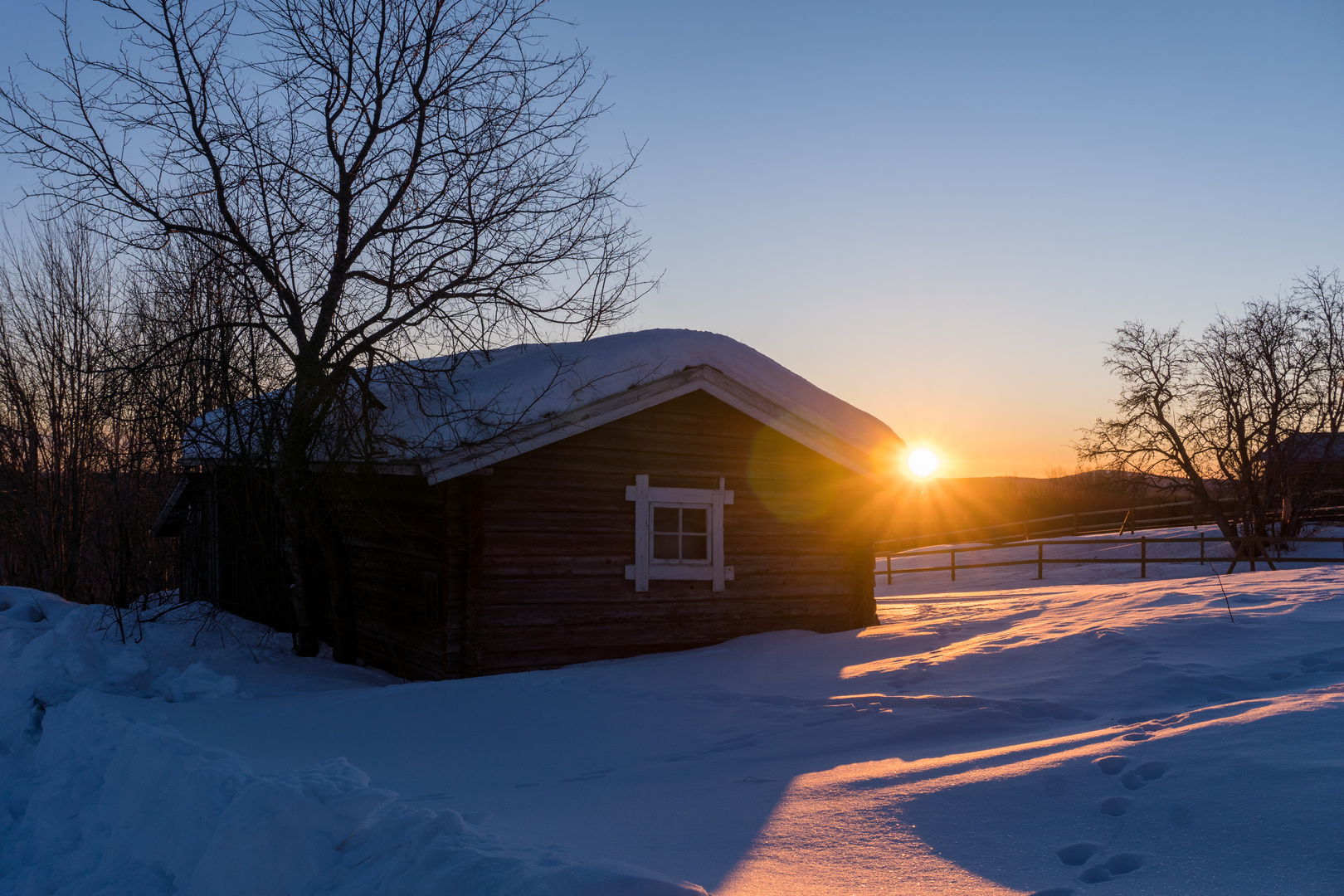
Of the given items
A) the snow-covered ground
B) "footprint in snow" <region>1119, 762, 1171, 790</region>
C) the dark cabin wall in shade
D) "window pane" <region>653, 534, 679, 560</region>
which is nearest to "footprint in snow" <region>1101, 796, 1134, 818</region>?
the snow-covered ground

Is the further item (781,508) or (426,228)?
(781,508)

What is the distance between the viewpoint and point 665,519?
10609 millimetres

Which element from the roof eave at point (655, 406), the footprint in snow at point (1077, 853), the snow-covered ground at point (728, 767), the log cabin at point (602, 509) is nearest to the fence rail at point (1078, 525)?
the log cabin at point (602, 509)

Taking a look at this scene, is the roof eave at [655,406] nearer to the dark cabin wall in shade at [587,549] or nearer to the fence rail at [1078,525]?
the dark cabin wall in shade at [587,549]

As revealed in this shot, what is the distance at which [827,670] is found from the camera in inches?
329

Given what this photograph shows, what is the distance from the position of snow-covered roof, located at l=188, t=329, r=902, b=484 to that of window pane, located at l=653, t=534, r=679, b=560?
67.7 inches

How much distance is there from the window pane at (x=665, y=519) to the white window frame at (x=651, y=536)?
0.34 feet

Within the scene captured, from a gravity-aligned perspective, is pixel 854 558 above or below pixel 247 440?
below

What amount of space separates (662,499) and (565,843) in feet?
22.6

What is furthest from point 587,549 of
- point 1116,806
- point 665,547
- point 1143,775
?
point 1116,806

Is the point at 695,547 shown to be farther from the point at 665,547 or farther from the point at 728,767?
the point at 728,767

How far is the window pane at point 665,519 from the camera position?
10.5 m

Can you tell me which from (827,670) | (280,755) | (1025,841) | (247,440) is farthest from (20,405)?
(1025,841)

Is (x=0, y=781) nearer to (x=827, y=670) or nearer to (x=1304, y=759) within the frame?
(x=827, y=670)
